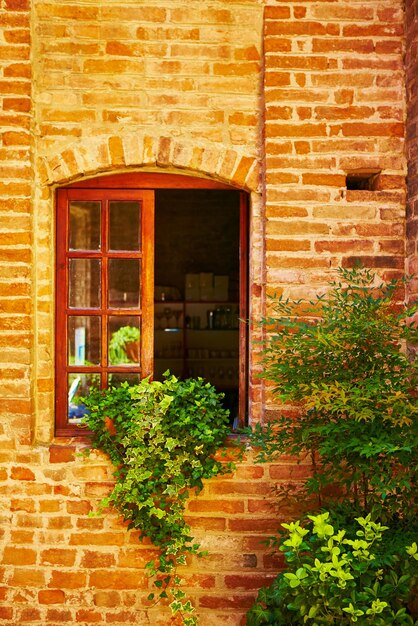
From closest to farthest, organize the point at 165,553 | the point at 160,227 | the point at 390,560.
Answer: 1. the point at 390,560
2. the point at 165,553
3. the point at 160,227

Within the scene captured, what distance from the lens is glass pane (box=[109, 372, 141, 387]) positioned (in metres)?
3.35

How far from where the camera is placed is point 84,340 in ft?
13.7

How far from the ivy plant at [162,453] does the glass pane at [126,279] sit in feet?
2.11

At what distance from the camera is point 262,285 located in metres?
3.17

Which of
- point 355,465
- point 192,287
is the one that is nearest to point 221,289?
point 192,287

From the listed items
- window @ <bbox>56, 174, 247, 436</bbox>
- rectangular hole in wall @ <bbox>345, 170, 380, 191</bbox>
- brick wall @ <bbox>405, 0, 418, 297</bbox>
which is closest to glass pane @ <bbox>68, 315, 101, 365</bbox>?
window @ <bbox>56, 174, 247, 436</bbox>

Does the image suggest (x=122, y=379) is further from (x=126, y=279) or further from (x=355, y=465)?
(x=355, y=465)

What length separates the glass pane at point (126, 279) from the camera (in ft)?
11.1

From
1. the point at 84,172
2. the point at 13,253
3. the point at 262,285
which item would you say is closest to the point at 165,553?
the point at 262,285

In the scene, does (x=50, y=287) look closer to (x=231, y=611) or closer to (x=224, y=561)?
(x=224, y=561)

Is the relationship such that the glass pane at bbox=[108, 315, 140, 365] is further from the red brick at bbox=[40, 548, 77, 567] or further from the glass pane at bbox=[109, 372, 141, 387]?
the red brick at bbox=[40, 548, 77, 567]

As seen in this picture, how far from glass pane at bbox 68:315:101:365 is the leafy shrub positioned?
189 centimetres

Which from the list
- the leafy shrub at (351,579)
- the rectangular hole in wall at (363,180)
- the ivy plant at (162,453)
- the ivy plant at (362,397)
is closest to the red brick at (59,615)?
the ivy plant at (162,453)

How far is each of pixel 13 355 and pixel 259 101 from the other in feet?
6.40
